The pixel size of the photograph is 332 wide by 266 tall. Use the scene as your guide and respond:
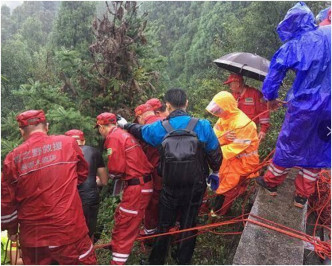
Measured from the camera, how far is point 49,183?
9.60 feet

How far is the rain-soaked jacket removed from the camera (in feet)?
12.9

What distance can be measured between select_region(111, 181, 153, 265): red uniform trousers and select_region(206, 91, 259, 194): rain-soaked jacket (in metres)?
1.07

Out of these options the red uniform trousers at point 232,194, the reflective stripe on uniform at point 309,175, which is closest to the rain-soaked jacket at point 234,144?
the red uniform trousers at point 232,194

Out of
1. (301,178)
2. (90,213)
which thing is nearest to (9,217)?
(90,213)

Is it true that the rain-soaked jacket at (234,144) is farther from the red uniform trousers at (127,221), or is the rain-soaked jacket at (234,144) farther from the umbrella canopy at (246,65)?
the umbrella canopy at (246,65)

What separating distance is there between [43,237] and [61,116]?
2502 millimetres

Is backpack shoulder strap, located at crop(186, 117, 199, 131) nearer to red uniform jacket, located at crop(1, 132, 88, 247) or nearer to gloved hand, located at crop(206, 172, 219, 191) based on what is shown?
gloved hand, located at crop(206, 172, 219, 191)

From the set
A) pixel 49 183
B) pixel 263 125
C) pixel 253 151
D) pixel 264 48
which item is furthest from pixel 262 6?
pixel 49 183

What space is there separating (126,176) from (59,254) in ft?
3.40

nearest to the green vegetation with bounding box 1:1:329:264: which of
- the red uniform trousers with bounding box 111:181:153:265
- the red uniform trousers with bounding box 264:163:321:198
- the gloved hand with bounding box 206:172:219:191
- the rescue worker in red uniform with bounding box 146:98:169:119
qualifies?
the red uniform trousers with bounding box 111:181:153:265

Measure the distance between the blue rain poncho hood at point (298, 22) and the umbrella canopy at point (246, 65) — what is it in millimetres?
1526

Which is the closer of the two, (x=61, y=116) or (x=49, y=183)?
(x=49, y=183)

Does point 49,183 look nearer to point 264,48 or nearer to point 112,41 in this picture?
point 112,41

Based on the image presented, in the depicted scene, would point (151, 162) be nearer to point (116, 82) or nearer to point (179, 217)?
point (179, 217)
